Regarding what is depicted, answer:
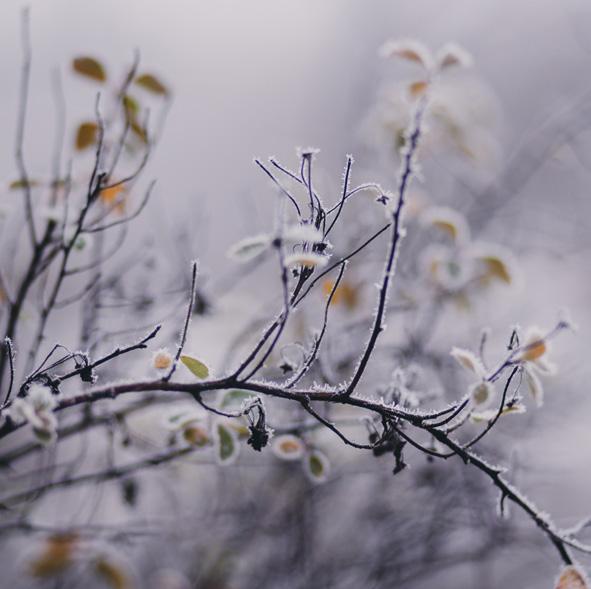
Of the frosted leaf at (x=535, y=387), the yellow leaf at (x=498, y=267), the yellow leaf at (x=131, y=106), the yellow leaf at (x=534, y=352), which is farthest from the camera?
the yellow leaf at (x=498, y=267)

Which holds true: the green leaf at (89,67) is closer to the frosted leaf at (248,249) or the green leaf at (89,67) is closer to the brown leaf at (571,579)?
the frosted leaf at (248,249)

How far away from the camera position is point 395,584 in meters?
2.15

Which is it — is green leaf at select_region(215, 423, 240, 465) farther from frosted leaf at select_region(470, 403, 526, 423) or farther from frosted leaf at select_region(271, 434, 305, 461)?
frosted leaf at select_region(470, 403, 526, 423)

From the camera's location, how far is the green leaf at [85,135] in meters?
1.65

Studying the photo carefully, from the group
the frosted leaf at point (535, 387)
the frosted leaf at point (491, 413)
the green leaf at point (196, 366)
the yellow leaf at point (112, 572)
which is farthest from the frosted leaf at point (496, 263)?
the yellow leaf at point (112, 572)

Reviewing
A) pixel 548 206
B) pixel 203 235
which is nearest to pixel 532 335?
pixel 203 235

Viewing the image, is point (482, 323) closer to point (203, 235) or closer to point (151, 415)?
point (203, 235)

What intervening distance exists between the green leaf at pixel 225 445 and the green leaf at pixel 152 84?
0.85 meters

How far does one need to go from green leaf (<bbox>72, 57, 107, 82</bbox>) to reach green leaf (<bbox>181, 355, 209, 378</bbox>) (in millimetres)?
915

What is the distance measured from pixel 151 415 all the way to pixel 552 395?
165 centimetres

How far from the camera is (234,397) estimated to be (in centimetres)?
127

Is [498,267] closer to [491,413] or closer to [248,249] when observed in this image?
[491,413]

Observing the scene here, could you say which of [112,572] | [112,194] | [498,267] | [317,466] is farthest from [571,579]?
[112,572]

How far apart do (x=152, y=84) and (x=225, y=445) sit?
92 centimetres
